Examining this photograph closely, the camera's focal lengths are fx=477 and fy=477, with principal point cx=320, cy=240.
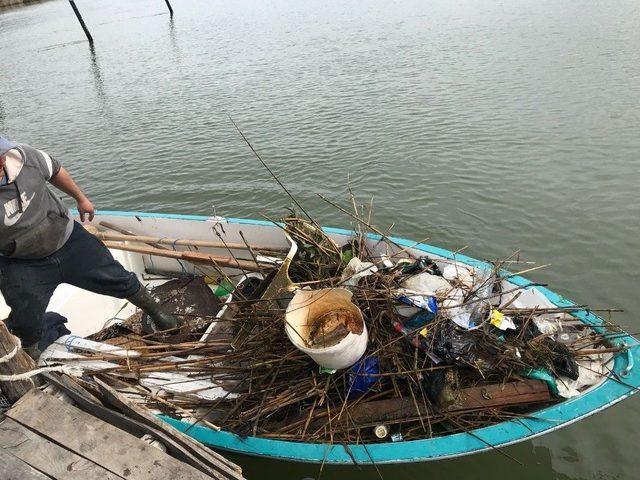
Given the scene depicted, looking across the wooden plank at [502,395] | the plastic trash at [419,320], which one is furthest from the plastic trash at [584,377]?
the plastic trash at [419,320]

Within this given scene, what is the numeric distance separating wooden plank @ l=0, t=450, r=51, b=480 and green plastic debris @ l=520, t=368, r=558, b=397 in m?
2.84

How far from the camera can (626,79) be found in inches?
412

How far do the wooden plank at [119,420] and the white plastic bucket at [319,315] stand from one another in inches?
37.6

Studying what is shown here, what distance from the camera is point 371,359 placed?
3.32 m

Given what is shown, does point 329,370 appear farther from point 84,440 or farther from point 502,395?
point 84,440

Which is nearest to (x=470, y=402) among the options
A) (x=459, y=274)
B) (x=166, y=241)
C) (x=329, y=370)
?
(x=329, y=370)

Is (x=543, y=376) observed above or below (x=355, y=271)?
below

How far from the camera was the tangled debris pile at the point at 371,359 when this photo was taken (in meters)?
3.20

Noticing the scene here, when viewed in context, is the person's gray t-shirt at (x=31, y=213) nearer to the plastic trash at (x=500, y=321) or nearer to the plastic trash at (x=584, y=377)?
the plastic trash at (x=500, y=321)

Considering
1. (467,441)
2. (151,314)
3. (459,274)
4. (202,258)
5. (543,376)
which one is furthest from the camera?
(202,258)

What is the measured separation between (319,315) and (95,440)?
1.72 m

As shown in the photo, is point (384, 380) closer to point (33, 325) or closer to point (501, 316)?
point (501, 316)

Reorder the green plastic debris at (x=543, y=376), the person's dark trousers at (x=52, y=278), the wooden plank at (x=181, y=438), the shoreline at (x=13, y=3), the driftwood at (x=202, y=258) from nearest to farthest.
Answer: the wooden plank at (x=181, y=438) → the green plastic debris at (x=543, y=376) → the person's dark trousers at (x=52, y=278) → the driftwood at (x=202, y=258) → the shoreline at (x=13, y=3)

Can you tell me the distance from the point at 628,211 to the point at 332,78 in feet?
29.5
